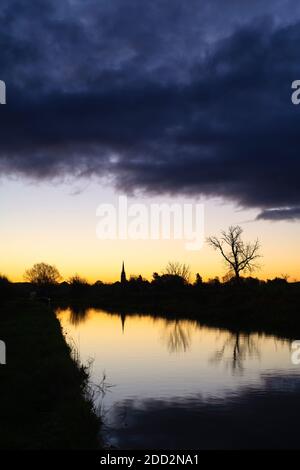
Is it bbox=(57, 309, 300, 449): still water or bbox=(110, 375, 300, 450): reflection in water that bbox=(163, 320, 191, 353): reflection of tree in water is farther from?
bbox=(110, 375, 300, 450): reflection in water

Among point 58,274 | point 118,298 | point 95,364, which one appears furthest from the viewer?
point 58,274

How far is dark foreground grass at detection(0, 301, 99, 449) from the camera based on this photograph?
10703 mm

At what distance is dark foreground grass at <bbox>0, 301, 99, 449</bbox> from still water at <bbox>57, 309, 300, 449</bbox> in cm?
83

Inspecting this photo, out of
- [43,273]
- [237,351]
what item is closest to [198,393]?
[237,351]

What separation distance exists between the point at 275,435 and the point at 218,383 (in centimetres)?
626

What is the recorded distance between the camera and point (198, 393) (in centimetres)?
1722

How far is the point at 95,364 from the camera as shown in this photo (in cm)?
2384

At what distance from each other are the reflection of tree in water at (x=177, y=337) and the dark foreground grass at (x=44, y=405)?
32.5 feet

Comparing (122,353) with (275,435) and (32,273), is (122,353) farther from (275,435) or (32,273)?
(32,273)

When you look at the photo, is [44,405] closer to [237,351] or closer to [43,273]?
[237,351]

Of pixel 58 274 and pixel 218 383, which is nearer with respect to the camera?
pixel 218 383

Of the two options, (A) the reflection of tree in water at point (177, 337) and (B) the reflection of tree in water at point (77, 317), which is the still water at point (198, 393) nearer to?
(A) the reflection of tree in water at point (177, 337)

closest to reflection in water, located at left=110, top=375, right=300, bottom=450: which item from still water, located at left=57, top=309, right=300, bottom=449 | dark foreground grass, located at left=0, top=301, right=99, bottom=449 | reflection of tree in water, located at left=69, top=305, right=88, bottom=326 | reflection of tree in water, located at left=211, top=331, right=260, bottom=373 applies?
still water, located at left=57, top=309, right=300, bottom=449
